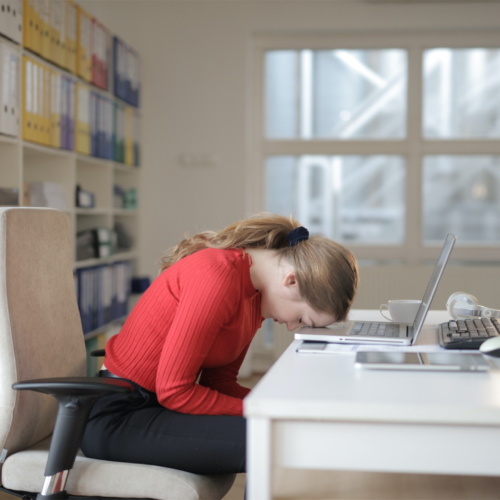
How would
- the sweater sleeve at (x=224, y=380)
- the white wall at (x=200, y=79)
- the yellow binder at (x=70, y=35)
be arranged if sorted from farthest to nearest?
the white wall at (x=200, y=79) < the yellow binder at (x=70, y=35) < the sweater sleeve at (x=224, y=380)

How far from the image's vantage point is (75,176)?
314 cm

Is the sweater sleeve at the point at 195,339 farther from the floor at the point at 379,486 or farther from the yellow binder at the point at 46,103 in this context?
the yellow binder at the point at 46,103

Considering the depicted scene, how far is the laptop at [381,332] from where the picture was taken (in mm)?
1211

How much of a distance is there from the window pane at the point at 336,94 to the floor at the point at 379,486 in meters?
3.11

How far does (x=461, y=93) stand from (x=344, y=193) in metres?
0.98

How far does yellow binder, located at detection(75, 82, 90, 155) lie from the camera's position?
281 centimetres

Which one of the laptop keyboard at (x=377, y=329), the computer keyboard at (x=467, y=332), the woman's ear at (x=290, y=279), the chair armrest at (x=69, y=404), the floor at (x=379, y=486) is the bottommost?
the floor at (x=379, y=486)

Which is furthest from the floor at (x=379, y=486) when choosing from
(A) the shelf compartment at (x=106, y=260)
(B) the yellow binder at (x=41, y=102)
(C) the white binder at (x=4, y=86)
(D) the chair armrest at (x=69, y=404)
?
(A) the shelf compartment at (x=106, y=260)

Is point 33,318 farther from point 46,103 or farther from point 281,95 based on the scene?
point 281,95

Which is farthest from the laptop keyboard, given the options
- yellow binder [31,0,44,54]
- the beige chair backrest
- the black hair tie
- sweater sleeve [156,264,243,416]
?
yellow binder [31,0,44,54]

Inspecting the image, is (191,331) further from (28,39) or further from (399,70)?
(399,70)

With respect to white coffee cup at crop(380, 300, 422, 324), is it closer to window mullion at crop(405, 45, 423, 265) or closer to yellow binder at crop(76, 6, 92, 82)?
yellow binder at crop(76, 6, 92, 82)

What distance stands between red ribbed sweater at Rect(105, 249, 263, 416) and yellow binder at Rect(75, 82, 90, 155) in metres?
1.80

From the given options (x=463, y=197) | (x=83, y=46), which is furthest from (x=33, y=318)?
(x=463, y=197)
